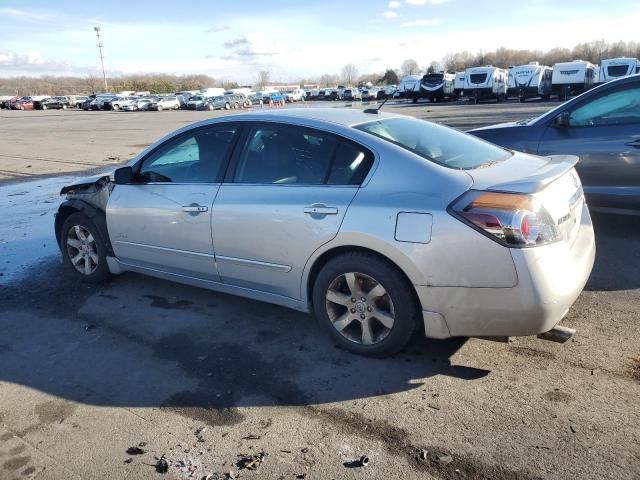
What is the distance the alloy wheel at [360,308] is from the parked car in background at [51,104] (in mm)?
71958

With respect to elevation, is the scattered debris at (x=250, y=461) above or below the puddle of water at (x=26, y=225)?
below

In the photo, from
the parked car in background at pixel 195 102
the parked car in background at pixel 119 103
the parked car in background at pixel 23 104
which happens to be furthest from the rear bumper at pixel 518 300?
the parked car in background at pixel 23 104

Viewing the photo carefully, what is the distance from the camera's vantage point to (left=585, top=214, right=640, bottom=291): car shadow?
15.6ft

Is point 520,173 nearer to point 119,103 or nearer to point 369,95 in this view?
point 119,103

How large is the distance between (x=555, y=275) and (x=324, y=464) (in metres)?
1.66

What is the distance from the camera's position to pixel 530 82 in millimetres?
42875

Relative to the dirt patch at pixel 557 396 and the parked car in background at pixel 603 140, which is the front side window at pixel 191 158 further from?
the parked car in background at pixel 603 140

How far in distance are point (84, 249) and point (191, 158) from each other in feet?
5.33

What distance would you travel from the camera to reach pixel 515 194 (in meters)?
3.16

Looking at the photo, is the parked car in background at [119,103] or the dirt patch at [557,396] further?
the parked car in background at [119,103]

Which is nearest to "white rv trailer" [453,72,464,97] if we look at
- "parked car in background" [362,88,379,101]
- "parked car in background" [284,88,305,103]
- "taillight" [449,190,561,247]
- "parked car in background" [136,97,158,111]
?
"parked car in background" [362,88,379,101]

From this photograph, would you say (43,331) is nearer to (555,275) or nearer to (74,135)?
(555,275)

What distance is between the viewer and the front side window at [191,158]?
14.2ft

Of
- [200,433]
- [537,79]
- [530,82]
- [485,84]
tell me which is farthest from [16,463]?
[537,79]
